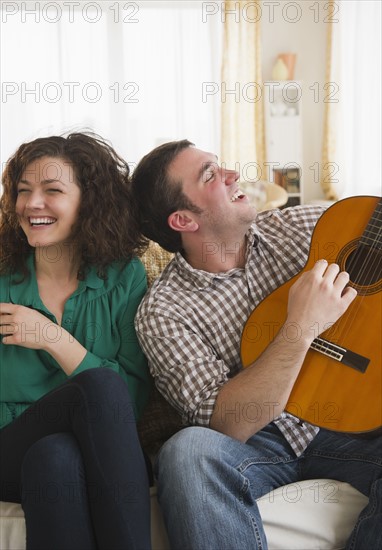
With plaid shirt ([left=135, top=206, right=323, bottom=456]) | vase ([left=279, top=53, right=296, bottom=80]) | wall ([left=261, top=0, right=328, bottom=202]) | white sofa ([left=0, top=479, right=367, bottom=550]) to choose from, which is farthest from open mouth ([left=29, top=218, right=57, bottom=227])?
vase ([left=279, top=53, right=296, bottom=80])

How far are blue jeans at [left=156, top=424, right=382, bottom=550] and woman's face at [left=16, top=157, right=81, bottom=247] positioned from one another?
0.56m

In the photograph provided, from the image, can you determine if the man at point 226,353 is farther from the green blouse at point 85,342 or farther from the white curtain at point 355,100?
the white curtain at point 355,100

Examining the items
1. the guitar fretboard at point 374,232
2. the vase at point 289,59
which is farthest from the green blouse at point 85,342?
the vase at point 289,59

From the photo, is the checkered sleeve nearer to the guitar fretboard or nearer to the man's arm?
the man's arm

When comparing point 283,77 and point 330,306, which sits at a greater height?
point 283,77

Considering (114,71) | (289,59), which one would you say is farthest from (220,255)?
(289,59)

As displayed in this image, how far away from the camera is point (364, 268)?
1447mm

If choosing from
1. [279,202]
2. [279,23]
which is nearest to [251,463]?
[279,202]

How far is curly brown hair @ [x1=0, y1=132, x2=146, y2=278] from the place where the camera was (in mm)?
1617

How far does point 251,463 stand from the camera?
4.56 ft

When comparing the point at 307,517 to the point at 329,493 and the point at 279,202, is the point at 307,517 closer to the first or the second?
the point at 329,493

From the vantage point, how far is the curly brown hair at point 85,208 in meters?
1.62

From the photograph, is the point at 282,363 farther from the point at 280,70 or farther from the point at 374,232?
the point at 280,70

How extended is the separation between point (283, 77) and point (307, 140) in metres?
0.58
